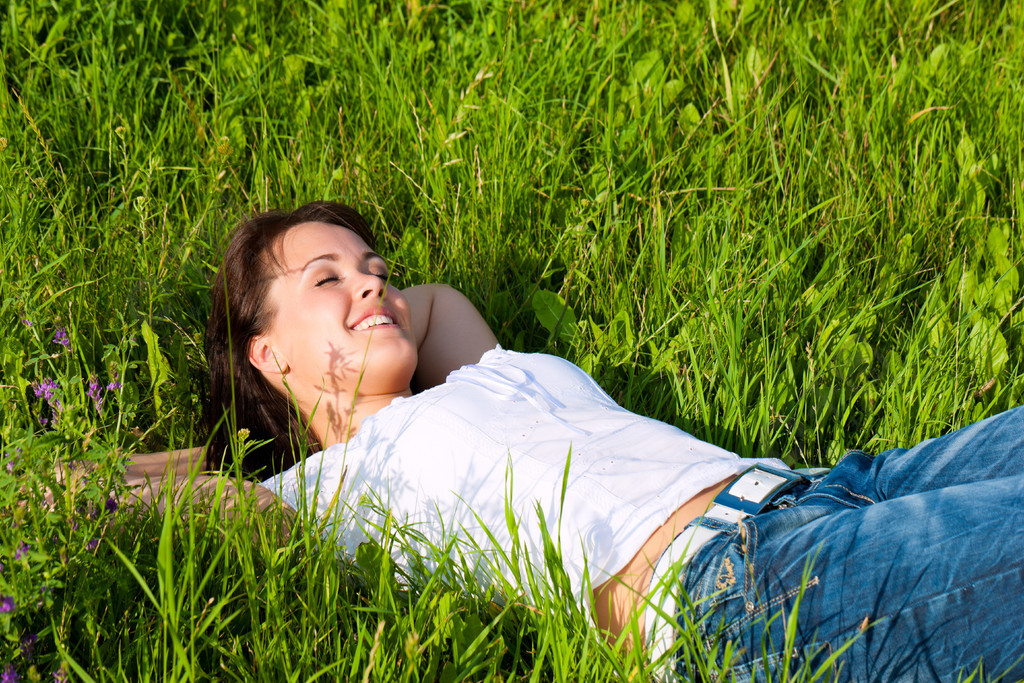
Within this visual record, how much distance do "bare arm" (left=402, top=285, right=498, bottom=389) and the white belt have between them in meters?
1.11

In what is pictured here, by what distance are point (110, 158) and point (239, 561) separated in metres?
2.22

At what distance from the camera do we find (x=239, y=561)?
5.64 feet

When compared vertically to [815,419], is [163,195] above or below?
above

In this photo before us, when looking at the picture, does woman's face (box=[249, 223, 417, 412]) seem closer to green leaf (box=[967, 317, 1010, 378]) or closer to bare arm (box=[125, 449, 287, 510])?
bare arm (box=[125, 449, 287, 510])

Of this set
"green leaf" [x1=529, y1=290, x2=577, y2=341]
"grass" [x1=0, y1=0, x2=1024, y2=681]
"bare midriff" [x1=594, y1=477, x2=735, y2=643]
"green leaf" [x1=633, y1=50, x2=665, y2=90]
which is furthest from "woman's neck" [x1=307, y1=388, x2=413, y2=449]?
"green leaf" [x1=633, y1=50, x2=665, y2=90]

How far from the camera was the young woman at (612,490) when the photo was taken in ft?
5.51

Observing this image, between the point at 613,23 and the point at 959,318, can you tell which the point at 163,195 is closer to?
the point at 613,23

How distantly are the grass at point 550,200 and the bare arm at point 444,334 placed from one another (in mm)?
255

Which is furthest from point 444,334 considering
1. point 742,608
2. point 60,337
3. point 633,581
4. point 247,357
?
point 742,608

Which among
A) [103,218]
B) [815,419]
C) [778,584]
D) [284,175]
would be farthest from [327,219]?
[778,584]

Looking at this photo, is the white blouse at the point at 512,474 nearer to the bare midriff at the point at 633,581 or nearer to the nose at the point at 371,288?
the bare midriff at the point at 633,581

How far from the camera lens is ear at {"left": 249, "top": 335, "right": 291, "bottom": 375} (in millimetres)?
2617

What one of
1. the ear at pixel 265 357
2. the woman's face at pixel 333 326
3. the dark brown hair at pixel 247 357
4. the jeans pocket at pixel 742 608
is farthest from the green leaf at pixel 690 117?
the jeans pocket at pixel 742 608

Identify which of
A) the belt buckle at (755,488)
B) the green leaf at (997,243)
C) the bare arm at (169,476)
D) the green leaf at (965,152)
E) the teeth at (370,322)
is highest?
the green leaf at (965,152)
